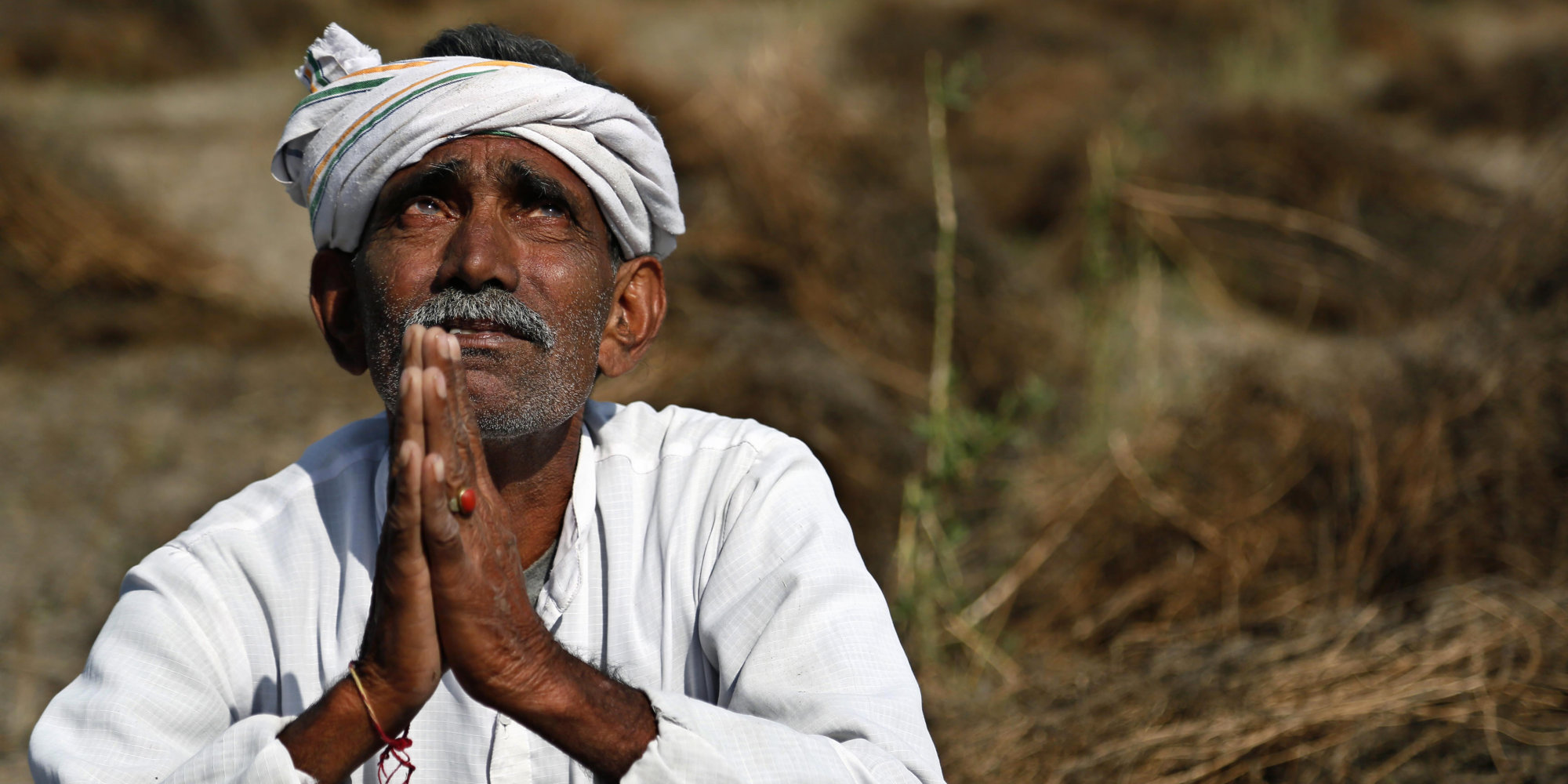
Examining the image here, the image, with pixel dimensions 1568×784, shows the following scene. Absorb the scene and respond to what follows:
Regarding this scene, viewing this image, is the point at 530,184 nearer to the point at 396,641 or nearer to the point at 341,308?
the point at 341,308

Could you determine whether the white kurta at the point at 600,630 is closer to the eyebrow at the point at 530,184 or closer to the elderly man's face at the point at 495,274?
the elderly man's face at the point at 495,274

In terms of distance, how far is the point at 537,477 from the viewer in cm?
191

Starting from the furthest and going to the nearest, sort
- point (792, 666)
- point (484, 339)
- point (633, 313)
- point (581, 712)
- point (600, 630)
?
point (633, 313) < point (600, 630) < point (484, 339) < point (792, 666) < point (581, 712)

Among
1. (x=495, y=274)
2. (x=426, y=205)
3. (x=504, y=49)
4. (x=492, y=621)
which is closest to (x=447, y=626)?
(x=492, y=621)

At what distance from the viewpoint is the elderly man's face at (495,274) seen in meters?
1.71

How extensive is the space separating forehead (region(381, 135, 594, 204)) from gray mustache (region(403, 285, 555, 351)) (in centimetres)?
22

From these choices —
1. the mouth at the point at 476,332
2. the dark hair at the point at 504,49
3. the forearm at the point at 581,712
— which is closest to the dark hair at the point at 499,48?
the dark hair at the point at 504,49

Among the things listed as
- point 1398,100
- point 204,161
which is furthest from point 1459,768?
point 1398,100

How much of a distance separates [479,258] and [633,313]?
46 centimetres

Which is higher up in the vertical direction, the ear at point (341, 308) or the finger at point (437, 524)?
the ear at point (341, 308)

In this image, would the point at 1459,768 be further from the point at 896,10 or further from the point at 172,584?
the point at 896,10

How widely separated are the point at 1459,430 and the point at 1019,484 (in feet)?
4.87

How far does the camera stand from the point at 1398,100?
35.3 ft

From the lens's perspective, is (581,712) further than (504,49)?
No
